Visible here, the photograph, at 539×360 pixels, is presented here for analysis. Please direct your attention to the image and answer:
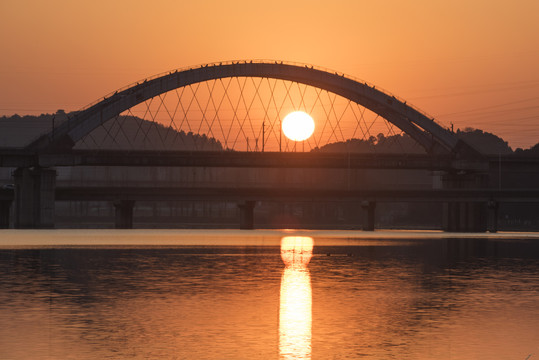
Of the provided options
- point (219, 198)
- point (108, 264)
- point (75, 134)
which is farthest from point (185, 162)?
point (108, 264)

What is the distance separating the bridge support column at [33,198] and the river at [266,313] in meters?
101

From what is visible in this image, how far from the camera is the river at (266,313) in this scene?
1753cm

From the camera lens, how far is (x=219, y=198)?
6476 inches

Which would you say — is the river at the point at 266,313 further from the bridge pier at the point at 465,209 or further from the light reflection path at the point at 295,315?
the bridge pier at the point at 465,209

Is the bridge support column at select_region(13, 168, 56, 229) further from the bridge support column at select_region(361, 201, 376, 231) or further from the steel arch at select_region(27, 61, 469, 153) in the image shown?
the bridge support column at select_region(361, 201, 376, 231)

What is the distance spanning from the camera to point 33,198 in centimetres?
14038

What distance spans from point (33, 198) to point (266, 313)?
402ft

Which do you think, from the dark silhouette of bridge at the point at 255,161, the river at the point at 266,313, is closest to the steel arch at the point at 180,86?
the dark silhouette of bridge at the point at 255,161

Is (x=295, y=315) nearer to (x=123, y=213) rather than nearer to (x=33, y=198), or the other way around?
(x=33, y=198)

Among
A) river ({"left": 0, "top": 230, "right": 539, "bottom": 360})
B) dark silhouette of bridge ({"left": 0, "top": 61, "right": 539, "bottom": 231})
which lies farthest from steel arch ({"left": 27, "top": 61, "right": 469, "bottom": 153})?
river ({"left": 0, "top": 230, "right": 539, "bottom": 360})

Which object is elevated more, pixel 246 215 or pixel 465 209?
pixel 465 209

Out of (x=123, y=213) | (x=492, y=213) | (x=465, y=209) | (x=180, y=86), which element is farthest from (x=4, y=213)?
(x=492, y=213)

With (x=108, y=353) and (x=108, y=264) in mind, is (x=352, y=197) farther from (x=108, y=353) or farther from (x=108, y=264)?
(x=108, y=353)

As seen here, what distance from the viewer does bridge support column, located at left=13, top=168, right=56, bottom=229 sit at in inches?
5497
